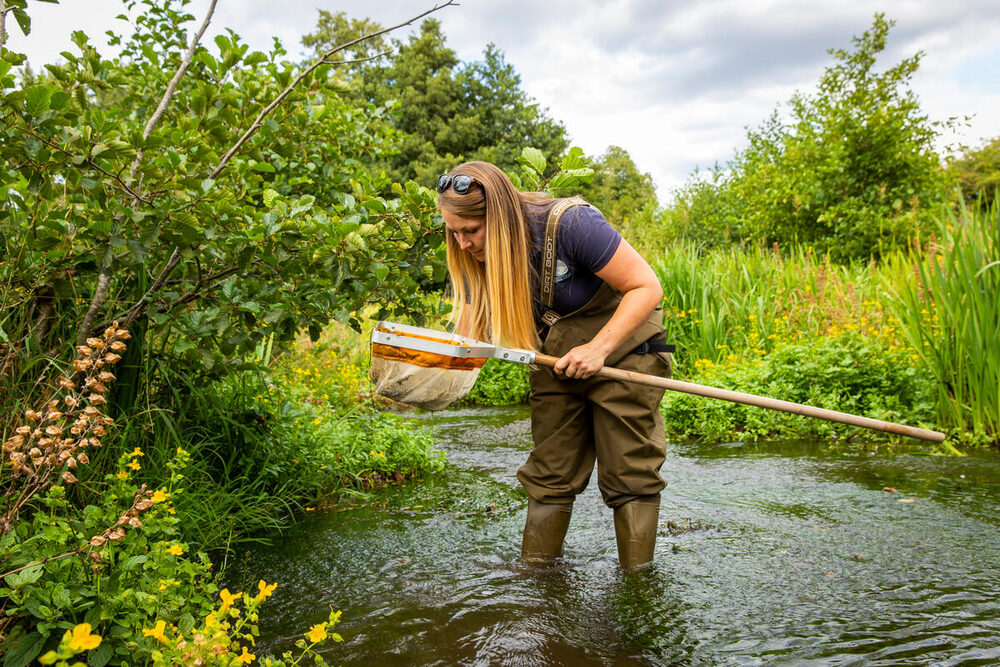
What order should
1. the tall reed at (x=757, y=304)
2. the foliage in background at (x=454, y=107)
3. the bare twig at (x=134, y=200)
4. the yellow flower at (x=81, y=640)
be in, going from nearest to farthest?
the yellow flower at (x=81, y=640) < the bare twig at (x=134, y=200) < the tall reed at (x=757, y=304) < the foliage in background at (x=454, y=107)

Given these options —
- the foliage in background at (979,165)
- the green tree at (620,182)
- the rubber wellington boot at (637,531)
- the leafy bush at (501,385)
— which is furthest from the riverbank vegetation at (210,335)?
the green tree at (620,182)

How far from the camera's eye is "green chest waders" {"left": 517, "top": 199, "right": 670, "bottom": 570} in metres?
2.76

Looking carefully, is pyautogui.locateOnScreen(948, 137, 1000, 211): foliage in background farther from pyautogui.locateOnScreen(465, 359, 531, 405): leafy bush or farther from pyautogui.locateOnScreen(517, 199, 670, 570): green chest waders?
pyautogui.locateOnScreen(517, 199, 670, 570): green chest waders

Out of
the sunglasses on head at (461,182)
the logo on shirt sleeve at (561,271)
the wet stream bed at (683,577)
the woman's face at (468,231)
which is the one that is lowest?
the wet stream bed at (683,577)

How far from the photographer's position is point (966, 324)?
4527 millimetres

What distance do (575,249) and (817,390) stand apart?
364 centimetres

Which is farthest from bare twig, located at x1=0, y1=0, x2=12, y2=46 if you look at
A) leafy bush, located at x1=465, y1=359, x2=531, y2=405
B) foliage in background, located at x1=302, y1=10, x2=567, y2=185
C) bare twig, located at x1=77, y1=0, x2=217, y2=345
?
foliage in background, located at x1=302, y1=10, x2=567, y2=185

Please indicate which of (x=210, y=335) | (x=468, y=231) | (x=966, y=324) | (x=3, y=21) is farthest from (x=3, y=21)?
(x=966, y=324)

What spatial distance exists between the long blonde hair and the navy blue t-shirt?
4 centimetres

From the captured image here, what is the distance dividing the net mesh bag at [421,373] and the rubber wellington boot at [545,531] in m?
0.64

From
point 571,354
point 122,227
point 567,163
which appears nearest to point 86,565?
point 122,227

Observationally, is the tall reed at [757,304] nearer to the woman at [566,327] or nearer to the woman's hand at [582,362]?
the woman at [566,327]

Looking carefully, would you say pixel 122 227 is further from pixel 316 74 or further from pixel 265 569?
pixel 265 569

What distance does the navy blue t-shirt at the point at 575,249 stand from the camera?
256 centimetres
